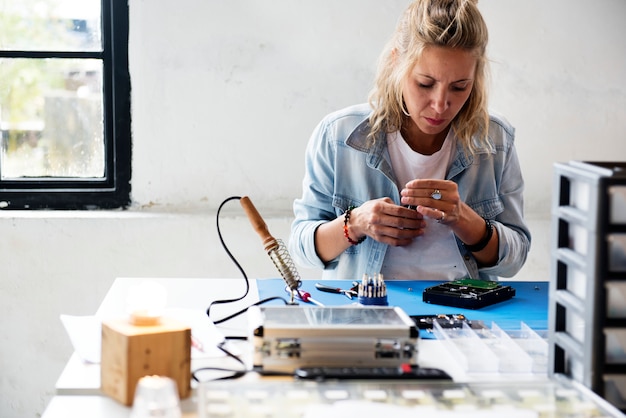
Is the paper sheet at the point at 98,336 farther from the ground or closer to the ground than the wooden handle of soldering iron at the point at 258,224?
closer to the ground

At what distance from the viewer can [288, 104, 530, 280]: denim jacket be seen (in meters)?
2.29

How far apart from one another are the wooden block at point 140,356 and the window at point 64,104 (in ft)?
6.55

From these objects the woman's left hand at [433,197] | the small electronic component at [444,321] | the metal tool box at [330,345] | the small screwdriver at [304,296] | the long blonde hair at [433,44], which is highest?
the long blonde hair at [433,44]

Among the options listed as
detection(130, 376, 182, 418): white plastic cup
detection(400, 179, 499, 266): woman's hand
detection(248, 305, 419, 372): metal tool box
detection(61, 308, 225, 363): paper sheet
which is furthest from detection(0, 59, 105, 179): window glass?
detection(130, 376, 182, 418): white plastic cup

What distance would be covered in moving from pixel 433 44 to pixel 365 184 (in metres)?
0.41

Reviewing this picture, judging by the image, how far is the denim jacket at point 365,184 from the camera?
7.52 ft

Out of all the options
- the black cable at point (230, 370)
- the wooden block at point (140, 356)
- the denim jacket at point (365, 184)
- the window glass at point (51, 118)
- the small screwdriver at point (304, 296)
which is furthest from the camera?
the window glass at point (51, 118)

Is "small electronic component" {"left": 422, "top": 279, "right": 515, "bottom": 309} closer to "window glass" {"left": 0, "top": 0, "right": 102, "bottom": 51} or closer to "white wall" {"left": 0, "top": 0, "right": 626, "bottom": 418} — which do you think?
"white wall" {"left": 0, "top": 0, "right": 626, "bottom": 418}

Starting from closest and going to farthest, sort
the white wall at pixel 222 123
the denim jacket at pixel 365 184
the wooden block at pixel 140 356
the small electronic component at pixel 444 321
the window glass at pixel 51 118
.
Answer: the wooden block at pixel 140 356, the small electronic component at pixel 444 321, the denim jacket at pixel 365 184, the white wall at pixel 222 123, the window glass at pixel 51 118

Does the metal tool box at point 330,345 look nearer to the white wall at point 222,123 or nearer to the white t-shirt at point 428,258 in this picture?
the white t-shirt at point 428,258

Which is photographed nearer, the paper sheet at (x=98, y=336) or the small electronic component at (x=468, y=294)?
the paper sheet at (x=98, y=336)

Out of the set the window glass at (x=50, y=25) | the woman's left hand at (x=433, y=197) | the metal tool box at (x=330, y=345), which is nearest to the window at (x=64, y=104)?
the window glass at (x=50, y=25)

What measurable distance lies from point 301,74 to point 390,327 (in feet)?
6.42

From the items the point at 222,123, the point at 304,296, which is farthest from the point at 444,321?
the point at 222,123
